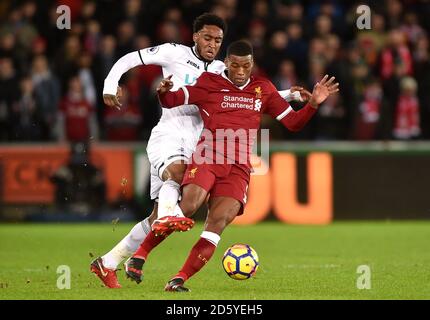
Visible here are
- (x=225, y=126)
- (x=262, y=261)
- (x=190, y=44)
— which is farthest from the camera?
(x=190, y=44)

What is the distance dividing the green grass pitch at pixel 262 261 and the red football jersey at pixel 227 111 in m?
1.20

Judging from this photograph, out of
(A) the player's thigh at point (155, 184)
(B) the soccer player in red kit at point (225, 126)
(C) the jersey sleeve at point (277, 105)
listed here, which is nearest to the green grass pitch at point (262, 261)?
(B) the soccer player in red kit at point (225, 126)

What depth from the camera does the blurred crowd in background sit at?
59.3ft

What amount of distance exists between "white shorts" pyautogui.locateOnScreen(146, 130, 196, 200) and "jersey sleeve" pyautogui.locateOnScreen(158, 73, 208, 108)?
47cm

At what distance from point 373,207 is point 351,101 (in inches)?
71.7

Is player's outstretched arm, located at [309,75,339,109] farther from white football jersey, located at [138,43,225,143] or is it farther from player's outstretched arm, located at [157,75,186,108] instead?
player's outstretched arm, located at [157,75,186,108]

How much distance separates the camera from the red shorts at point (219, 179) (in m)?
9.22

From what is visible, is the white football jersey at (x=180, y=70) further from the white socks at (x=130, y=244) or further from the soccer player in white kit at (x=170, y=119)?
the white socks at (x=130, y=244)

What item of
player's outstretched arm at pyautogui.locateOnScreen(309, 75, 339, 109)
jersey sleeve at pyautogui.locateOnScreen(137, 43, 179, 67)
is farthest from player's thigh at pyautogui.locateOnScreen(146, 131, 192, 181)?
player's outstretched arm at pyautogui.locateOnScreen(309, 75, 339, 109)

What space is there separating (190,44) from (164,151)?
29.6 feet

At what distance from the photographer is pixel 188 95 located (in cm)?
943

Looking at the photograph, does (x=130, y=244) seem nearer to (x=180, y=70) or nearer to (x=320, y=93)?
(x=180, y=70)

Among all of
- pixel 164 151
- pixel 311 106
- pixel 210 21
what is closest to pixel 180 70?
pixel 210 21

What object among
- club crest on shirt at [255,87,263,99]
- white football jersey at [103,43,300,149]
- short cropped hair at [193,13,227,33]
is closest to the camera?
club crest on shirt at [255,87,263,99]
